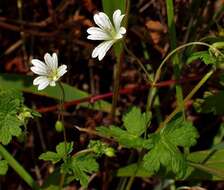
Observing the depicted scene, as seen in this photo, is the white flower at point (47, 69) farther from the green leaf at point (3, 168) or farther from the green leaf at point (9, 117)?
the green leaf at point (3, 168)

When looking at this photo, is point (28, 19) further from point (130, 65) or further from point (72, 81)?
point (130, 65)

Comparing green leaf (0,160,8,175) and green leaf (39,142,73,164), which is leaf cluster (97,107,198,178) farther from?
green leaf (0,160,8,175)

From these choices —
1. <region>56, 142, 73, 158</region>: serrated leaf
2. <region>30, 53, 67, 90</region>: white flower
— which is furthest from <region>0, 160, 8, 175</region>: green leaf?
<region>30, 53, 67, 90</region>: white flower

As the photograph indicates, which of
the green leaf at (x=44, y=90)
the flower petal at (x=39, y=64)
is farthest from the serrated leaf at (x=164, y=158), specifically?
the green leaf at (x=44, y=90)

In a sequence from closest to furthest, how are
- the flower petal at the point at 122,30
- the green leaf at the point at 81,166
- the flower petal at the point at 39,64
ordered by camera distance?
the flower petal at the point at 122,30
the green leaf at the point at 81,166
the flower petal at the point at 39,64

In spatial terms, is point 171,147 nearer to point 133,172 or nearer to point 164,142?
point 164,142
